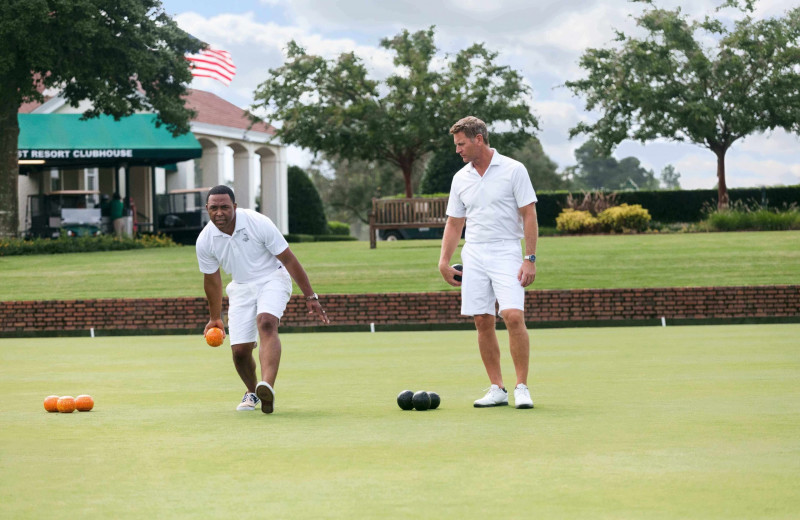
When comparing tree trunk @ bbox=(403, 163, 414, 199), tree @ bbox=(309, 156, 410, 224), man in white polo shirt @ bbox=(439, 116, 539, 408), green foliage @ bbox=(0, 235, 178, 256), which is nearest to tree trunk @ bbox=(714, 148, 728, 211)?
tree trunk @ bbox=(403, 163, 414, 199)

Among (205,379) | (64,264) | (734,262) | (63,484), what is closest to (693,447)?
(63,484)

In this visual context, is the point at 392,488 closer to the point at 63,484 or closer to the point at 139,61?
the point at 63,484

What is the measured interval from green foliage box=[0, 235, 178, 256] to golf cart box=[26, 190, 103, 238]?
2.26 metres

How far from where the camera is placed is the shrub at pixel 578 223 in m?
31.2

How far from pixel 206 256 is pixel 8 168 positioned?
1025 inches

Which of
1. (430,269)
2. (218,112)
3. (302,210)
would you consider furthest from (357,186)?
(430,269)

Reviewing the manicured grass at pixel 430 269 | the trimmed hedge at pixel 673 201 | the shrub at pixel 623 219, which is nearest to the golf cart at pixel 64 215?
the manicured grass at pixel 430 269

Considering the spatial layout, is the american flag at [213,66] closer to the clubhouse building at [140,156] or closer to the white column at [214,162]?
the clubhouse building at [140,156]

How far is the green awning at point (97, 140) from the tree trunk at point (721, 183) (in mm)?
16946

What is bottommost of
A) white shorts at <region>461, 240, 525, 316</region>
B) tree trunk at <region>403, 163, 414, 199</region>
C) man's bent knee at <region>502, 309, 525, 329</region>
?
man's bent knee at <region>502, 309, 525, 329</region>

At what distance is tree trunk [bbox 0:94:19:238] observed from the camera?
3098 centimetres

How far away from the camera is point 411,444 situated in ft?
17.7

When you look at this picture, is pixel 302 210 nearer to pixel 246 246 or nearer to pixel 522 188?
pixel 246 246

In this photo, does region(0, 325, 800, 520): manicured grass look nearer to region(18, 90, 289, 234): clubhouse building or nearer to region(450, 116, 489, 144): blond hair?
region(450, 116, 489, 144): blond hair
